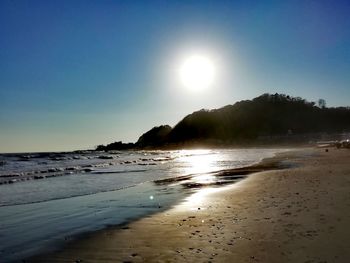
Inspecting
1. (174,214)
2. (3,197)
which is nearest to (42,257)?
(174,214)

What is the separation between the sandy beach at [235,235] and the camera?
26.2ft

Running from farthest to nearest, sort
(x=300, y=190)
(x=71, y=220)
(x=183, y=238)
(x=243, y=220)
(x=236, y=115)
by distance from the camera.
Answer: (x=236, y=115) → (x=300, y=190) → (x=71, y=220) → (x=243, y=220) → (x=183, y=238)

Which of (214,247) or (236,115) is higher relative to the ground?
(236,115)

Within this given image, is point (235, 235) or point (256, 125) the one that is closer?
point (235, 235)

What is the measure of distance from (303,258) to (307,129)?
185495 mm

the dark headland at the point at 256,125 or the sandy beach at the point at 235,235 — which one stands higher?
the dark headland at the point at 256,125

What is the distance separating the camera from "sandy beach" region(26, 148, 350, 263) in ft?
26.2

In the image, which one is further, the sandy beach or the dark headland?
the dark headland

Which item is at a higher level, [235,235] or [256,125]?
[256,125]

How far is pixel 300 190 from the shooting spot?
16500 mm

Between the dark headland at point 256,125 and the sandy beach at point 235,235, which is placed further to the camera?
the dark headland at point 256,125

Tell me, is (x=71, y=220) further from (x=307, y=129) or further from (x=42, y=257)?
(x=307, y=129)

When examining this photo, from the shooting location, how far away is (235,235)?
31.4 feet

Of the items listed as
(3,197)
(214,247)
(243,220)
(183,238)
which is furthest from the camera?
(3,197)
